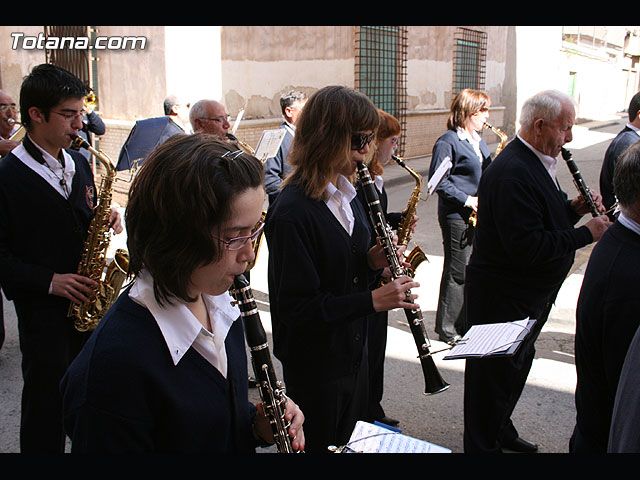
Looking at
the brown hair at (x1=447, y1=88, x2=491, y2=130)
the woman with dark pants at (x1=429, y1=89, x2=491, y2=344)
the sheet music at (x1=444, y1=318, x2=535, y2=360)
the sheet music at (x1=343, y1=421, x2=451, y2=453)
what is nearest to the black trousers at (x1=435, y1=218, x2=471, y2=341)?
the woman with dark pants at (x1=429, y1=89, x2=491, y2=344)

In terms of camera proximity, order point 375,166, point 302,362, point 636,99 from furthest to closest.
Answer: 1. point 636,99
2. point 375,166
3. point 302,362

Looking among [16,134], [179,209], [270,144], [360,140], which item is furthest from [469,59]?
[179,209]

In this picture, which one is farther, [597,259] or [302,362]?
[302,362]

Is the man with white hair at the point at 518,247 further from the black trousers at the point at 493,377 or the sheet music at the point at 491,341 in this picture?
the sheet music at the point at 491,341

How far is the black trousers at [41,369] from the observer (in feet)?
8.66

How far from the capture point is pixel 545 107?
9.86 ft

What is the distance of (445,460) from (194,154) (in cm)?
92

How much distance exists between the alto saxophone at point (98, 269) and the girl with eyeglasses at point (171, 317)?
148 centimetres

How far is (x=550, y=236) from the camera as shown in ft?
9.41

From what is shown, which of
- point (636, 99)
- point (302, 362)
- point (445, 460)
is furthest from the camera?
point (636, 99)

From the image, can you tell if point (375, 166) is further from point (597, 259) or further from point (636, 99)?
point (636, 99)

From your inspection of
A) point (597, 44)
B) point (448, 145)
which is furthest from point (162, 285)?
point (597, 44)

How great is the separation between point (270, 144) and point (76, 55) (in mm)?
6520

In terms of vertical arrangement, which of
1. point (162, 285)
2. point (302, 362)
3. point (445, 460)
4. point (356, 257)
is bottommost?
point (302, 362)
